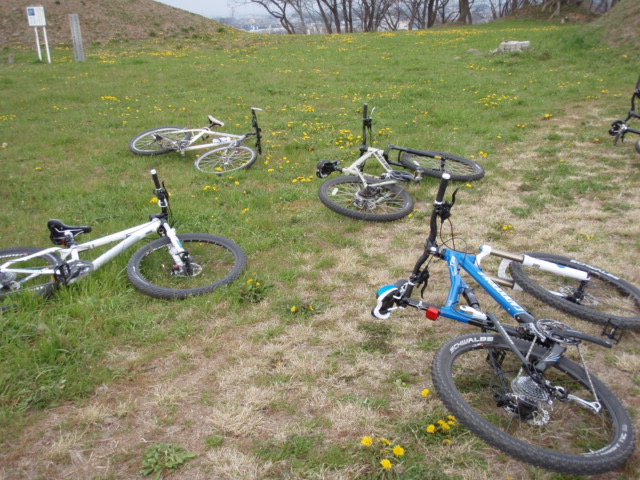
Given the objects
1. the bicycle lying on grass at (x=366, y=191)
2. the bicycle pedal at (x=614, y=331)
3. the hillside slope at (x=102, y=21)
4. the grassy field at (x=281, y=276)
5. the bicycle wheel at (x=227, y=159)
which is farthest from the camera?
the hillside slope at (x=102, y=21)

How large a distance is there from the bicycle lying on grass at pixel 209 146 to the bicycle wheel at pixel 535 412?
5454 millimetres

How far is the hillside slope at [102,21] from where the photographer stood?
21.9 m

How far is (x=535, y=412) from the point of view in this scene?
9.46ft

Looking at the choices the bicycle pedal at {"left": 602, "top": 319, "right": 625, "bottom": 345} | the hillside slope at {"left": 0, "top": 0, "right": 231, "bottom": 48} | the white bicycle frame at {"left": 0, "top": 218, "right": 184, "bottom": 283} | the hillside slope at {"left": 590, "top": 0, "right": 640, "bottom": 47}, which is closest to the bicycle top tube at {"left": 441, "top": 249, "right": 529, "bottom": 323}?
the bicycle pedal at {"left": 602, "top": 319, "right": 625, "bottom": 345}

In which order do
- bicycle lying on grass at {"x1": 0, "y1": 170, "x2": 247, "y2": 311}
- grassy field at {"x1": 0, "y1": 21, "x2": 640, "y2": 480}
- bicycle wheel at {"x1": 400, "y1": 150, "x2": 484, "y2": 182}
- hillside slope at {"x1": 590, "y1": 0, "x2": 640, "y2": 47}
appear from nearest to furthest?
1. grassy field at {"x1": 0, "y1": 21, "x2": 640, "y2": 480}
2. bicycle lying on grass at {"x1": 0, "y1": 170, "x2": 247, "y2": 311}
3. bicycle wheel at {"x1": 400, "y1": 150, "x2": 484, "y2": 182}
4. hillside slope at {"x1": 590, "y1": 0, "x2": 640, "y2": 47}

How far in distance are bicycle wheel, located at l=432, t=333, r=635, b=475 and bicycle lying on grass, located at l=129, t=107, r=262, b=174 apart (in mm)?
5454

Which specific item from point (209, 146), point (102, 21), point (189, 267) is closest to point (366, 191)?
point (189, 267)

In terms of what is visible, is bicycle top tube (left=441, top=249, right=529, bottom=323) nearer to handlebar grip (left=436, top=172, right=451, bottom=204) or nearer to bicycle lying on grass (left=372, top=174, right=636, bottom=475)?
bicycle lying on grass (left=372, top=174, right=636, bottom=475)

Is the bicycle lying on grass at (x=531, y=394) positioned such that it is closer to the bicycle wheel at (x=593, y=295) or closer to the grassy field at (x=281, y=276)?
the grassy field at (x=281, y=276)

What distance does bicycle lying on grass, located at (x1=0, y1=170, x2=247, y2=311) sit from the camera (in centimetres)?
412

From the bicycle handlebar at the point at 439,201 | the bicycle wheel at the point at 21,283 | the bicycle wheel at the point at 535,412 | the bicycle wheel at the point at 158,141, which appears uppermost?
the bicycle handlebar at the point at 439,201

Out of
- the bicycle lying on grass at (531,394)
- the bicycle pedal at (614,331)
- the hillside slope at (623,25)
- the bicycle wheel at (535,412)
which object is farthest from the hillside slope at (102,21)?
the bicycle pedal at (614,331)

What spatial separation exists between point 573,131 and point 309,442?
8755 mm

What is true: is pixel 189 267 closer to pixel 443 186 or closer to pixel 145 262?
pixel 145 262
